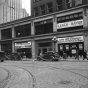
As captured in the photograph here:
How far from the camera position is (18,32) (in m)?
39.5

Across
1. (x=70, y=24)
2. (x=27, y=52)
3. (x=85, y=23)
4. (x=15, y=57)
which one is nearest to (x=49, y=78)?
(x=85, y=23)

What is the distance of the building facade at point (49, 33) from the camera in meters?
27.6

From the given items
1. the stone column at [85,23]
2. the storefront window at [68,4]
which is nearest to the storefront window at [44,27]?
the storefront window at [68,4]

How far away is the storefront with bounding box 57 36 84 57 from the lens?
2756 cm

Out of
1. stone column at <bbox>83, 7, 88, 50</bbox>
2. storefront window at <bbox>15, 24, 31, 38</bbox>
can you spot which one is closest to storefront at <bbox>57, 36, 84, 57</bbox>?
stone column at <bbox>83, 7, 88, 50</bbox>

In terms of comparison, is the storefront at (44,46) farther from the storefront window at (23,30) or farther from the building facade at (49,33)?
the storefront window at (23,30)

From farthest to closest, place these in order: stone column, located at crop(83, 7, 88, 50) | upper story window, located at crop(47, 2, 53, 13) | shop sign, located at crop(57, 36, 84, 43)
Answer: upper story window, located at crop(47, 2, 53, 13) → shop sign, located at crop(57, 36, 84, 43) → stone column, located at crop(83, 7, 88, 50)

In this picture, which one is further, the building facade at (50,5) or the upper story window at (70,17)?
the building facade at (50,5)

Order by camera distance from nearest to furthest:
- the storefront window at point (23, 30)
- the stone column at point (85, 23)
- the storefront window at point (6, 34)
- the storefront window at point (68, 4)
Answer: the stone column at point (85, 23) → the storefront window at point (68, 4) → the storefront window at point (23, 30) → the storefront window at point (6, 34)

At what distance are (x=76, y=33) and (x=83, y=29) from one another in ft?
5.51

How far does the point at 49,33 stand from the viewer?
31.7 meters

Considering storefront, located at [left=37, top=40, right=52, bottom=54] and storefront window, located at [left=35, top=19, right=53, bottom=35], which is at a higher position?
storefront window, located at [left=35, top=19, right=53, bottom=35]

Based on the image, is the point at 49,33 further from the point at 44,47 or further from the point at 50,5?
the point at 50,5

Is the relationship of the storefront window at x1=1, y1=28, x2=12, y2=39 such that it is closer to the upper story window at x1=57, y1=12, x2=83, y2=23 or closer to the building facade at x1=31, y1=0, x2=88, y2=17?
the building facade at x1=31, y1=0, x2=88, y2=17
